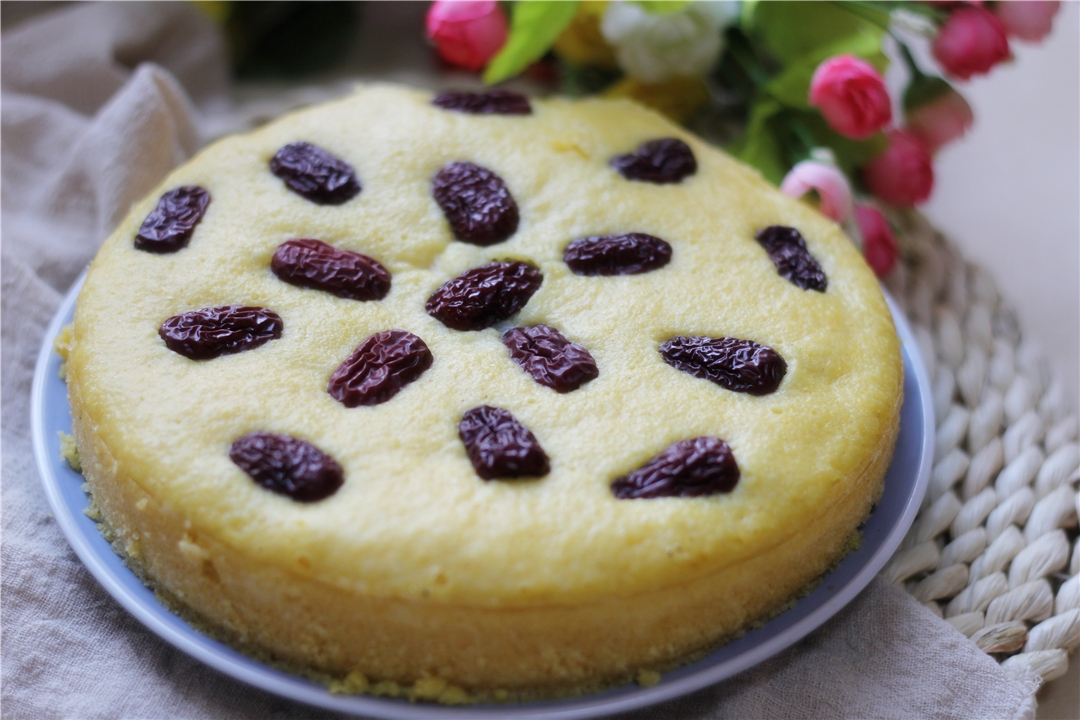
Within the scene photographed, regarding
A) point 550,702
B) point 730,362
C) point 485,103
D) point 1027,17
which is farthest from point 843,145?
point 550,702

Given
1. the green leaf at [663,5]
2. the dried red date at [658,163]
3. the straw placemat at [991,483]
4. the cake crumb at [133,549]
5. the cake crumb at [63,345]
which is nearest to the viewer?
the cake crumb at [133,549]

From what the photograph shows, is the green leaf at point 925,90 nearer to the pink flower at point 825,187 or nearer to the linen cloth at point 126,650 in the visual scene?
the pink flower at point 825,187

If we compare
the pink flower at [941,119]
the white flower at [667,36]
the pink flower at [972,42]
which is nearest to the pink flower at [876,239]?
the pink flower at [941,119]

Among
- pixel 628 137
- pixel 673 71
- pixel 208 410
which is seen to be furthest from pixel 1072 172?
pixel 208 410

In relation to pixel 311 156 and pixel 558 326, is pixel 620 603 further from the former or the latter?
pixel 311 156

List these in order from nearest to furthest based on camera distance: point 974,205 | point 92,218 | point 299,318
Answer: point 299,318 < point 92,218 < point 974,205

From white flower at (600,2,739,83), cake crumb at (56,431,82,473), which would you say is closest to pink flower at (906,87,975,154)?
white flower at (600,2,739,83)
